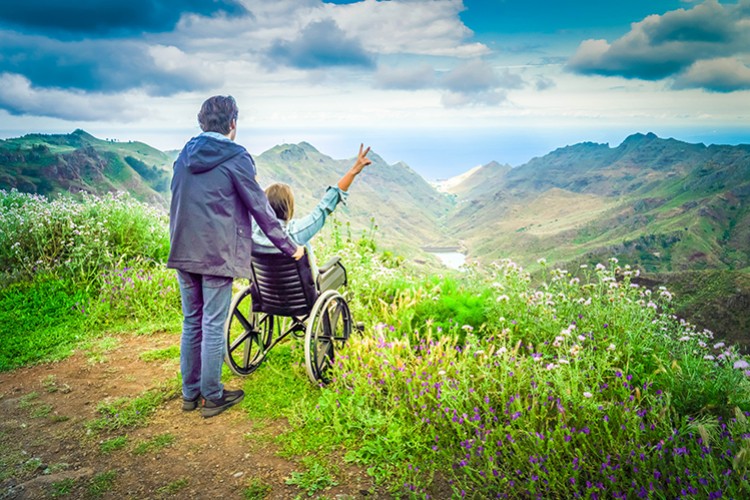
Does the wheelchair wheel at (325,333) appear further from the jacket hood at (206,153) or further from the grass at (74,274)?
the grass at (74,274)

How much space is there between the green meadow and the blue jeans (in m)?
0.46

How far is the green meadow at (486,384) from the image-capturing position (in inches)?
112

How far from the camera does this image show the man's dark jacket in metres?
3.42

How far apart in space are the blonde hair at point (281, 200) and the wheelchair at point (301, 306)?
0.39 meters

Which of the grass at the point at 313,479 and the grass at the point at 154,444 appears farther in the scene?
the grass at the point at 154,444

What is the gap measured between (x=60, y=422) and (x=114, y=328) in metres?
2.28

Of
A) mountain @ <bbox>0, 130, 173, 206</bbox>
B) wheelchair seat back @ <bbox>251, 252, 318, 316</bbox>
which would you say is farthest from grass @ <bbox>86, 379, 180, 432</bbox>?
mountain @ <bbox>0, 130, 173, 206</bbox>

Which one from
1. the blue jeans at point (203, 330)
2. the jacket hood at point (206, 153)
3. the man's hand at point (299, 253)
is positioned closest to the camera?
the jacket hood at point (206, 153)

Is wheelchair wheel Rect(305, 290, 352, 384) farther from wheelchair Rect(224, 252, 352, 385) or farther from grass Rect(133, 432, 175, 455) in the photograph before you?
grass Rect(133, 432, 175, 455)

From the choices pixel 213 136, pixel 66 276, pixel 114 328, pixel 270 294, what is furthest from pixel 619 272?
pixel 66 276

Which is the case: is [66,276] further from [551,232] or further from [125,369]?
[551,232]

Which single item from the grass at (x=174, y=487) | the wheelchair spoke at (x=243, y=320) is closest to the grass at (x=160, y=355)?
the wheelchair spoke at (x=243, y=320)

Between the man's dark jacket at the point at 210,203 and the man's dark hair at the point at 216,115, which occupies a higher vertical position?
the man's dark hair at the point at 216,115

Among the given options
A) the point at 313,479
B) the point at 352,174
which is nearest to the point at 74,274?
the point at 352,174
